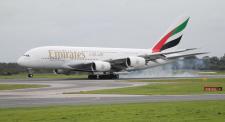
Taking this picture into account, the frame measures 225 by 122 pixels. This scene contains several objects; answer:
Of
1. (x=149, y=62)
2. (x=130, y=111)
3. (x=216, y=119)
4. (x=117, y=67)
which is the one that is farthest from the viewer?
(x=149, y=62)

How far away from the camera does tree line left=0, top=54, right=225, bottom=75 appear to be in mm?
81262

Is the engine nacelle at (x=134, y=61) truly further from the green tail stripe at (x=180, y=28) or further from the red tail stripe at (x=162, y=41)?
the green tail stripe at (x=180, y=28)

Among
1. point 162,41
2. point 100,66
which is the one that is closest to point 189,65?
point 162,41

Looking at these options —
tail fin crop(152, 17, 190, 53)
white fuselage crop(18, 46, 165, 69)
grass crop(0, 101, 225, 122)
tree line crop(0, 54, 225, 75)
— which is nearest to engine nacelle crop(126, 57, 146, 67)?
white fuselage crop(18, 46, 165, 69)

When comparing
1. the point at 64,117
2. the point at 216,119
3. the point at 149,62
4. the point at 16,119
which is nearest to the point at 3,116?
the point at 16,119

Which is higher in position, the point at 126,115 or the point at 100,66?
the point at 100,66

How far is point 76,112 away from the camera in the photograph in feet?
64.2

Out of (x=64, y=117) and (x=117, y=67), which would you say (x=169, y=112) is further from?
(x=117, y=67)

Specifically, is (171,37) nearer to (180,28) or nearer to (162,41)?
(162,41)

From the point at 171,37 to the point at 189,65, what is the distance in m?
12.6

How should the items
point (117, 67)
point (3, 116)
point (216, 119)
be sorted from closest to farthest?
point (216, 119) < point (3, 116) < point (117, 67)

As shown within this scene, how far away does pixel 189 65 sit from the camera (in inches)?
3282

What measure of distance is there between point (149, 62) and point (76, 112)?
52.0 meters

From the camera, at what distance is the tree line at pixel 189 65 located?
81.3 meters
